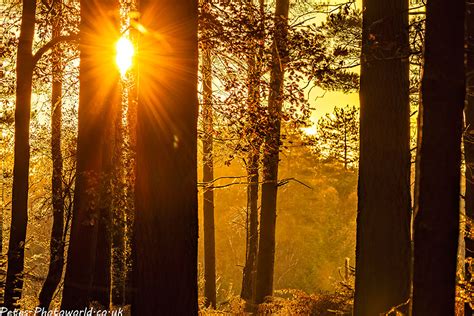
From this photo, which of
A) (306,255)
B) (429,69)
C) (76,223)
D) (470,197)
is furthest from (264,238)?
(306,255)

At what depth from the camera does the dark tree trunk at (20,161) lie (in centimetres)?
871

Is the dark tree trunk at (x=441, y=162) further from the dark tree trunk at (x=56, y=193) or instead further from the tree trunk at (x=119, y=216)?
the dark tree trunk at (x=56, y=193)

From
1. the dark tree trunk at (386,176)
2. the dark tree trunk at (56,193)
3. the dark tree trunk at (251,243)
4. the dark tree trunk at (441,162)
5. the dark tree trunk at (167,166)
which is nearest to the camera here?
the dark tree trunk at (441,162)

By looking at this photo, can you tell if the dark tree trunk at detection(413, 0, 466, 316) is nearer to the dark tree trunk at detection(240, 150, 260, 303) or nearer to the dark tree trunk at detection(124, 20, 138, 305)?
the dark tree trunk at detection(124, 20, 138, 305)

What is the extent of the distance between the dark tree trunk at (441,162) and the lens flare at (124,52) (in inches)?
222

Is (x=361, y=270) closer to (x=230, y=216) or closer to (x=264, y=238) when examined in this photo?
(x=264, y=238)

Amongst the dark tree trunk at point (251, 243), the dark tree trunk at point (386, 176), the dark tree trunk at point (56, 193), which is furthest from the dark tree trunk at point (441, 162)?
the dark tree trunk at point (251, 243)

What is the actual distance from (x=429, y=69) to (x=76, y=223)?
5520mm

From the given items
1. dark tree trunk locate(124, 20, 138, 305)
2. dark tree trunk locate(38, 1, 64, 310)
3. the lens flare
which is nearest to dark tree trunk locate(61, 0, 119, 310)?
the lens flare

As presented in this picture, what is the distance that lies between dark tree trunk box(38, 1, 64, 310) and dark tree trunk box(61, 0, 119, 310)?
1951 mm

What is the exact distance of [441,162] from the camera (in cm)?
410

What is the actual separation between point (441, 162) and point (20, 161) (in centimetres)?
687

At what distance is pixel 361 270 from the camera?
7.02m

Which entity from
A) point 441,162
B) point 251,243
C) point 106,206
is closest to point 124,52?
point 106,206
